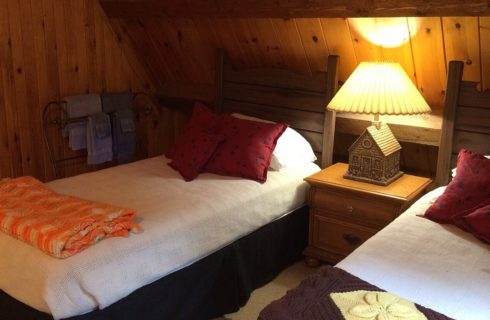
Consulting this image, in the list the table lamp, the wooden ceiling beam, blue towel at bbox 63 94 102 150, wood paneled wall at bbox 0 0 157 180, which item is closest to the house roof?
the table lamp

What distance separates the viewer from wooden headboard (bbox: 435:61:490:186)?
2.56 m

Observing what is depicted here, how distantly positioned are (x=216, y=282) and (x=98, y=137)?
158 centimetres

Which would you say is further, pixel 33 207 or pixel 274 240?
pixel 274 240

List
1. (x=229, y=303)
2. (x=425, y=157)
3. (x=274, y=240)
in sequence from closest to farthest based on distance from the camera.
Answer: (x=229, y=303)
(x=274, y=240)
(x=425, y=157)

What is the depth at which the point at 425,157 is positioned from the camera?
3039mm

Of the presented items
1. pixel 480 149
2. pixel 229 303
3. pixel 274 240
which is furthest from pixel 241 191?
pixel 480 149

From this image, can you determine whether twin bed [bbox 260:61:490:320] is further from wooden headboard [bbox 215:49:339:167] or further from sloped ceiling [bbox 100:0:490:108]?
wooden headboard [bbox 215:49:339:167]

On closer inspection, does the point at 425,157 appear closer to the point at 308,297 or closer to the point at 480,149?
the point at 480,149

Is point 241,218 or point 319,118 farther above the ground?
point 319,118

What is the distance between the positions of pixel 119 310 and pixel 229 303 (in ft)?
2.23

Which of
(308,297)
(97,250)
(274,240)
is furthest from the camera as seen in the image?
(274,240)

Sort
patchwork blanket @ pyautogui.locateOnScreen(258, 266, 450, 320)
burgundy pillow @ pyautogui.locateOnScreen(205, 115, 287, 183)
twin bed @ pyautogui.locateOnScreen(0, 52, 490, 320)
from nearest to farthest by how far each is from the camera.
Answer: patchwork blanket @ pyautogui.locateOnScreen(258, 266, 450, 320)
twin bed @ pyautogui.locateOnScreen(0, 52, 490, 320)
burgundy pillow @ pyautogui.locateOnScreen(205, 115, 287, 183)

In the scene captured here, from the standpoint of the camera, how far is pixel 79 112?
3.51 m

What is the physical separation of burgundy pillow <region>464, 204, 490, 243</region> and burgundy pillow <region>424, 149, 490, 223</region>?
0.20 feet
